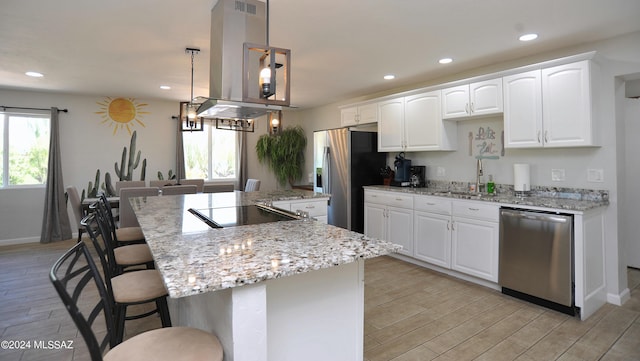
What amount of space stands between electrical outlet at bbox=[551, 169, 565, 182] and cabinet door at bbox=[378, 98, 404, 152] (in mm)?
1793

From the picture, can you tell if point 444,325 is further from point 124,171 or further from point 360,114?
point 124,171

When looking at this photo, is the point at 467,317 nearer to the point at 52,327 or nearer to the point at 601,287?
the point at 601,287

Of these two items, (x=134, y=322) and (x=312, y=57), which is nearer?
(x=134, y=322)

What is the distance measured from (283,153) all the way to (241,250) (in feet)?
18.0

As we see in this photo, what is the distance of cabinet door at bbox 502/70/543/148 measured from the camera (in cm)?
331

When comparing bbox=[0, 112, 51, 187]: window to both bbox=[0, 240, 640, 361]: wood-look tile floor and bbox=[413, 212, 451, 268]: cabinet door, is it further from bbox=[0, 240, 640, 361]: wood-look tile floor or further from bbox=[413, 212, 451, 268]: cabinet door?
bbox=[413, 212, 451, 268]: cabinet door

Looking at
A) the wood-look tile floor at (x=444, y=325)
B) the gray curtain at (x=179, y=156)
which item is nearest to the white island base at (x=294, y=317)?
Result: the wood-look tile floor at (x=444, y=325)

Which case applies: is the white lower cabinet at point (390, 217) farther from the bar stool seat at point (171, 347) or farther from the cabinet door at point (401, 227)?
the bar stool seat at point (171, 347)

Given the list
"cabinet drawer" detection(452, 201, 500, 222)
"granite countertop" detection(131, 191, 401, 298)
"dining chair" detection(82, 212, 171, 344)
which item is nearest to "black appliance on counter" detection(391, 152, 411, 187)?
"cabinet drawer" detection(452, 201, 500, 222)

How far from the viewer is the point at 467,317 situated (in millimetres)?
2852

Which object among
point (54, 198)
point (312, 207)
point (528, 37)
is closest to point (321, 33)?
point (312, 207)

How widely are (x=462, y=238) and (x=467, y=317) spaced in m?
1.03

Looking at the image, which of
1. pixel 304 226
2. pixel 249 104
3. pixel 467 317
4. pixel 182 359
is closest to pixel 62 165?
pixel 249 104

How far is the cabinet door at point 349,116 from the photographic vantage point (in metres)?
5.50
